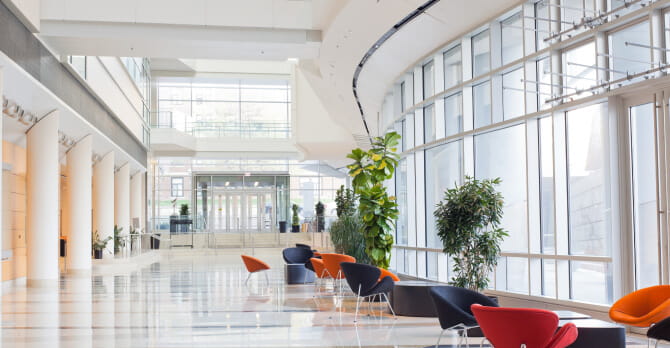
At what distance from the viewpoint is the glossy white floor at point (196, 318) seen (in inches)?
277

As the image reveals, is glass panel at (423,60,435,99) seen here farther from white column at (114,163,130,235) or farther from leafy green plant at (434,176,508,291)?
white column at (114,163,130,235)

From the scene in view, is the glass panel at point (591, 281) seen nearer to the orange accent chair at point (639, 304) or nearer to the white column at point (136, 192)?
the orange accent chair at point (639, 304)

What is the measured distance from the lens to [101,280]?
1556 centimetres

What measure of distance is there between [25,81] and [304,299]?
594 cm

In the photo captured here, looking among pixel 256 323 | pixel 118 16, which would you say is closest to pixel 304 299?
pixel 256 323

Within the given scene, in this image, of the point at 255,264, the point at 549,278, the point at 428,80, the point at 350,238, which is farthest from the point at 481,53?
the point at 255,264

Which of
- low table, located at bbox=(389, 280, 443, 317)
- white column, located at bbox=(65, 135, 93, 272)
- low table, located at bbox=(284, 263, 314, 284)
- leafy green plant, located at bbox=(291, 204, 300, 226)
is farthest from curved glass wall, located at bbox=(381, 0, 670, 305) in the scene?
leafy green plant, located at bbox=(291, 204, 300, 226)

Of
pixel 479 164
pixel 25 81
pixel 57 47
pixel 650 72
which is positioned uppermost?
pixel 57 47

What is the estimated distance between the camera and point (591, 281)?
764cm

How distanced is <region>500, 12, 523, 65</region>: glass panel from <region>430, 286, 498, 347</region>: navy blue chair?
4219 millimetres

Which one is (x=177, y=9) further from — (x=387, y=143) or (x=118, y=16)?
(x=387, y=143)

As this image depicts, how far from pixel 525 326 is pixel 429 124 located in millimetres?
7793

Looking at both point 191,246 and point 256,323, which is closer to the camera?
point 256,323

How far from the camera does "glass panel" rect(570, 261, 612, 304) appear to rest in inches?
291
